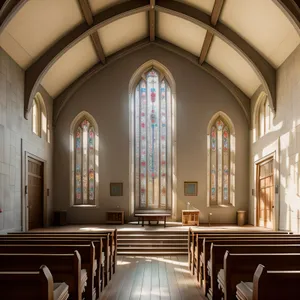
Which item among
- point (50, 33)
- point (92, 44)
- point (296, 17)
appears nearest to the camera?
point (296, 17)

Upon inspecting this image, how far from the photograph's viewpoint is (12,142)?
Answer: 9.62 metres

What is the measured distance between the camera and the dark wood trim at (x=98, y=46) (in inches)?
459

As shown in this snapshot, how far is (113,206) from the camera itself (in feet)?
44.2

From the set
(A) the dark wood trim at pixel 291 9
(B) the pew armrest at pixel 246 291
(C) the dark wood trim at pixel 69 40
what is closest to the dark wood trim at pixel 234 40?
Answer: (C) the dark wood trim at pixel 69 40

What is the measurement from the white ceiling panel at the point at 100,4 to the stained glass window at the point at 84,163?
446 centimetres

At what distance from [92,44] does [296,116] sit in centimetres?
651

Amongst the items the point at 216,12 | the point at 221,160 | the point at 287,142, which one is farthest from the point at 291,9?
the point at 221,160

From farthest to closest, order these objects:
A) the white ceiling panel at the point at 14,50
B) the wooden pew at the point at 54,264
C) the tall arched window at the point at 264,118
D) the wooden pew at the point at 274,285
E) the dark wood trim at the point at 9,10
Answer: the tall arched window at the point at 264,118 < the white ceiling panel at the point at 14,50 < the dark wood trim at the point at 9,10 < the wooden pew at the point at 54,264 < the wooden pew at the point at 274,285

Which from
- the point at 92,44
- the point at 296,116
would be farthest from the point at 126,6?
the point at 296,116

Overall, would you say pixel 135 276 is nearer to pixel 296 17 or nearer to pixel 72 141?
pixel 296 17

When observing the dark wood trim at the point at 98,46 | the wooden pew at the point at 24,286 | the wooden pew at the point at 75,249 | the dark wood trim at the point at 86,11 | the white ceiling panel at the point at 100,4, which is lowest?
the wooden pew at the point at 75,249

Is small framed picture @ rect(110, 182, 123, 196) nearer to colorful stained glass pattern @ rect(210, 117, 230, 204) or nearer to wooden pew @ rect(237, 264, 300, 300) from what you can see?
colorful stained glass pattern @ rect(210, 117, 230, 204)

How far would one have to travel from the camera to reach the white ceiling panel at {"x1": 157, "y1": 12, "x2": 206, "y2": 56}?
1193cm

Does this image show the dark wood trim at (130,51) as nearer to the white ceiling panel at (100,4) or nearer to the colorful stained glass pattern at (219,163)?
the colorful stained glass pattern at (219,163)
